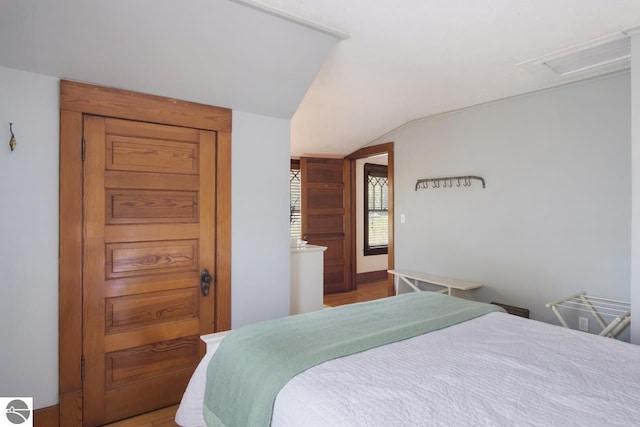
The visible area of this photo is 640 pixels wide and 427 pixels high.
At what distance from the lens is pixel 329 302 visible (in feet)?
15.9

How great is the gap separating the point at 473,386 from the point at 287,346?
0.70 m

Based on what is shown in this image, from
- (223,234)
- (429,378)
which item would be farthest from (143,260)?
(429,378)

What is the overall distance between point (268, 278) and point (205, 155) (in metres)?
1.05

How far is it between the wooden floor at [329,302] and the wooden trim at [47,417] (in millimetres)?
286

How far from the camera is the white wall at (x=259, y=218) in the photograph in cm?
256

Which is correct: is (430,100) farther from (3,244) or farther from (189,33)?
(3,244)

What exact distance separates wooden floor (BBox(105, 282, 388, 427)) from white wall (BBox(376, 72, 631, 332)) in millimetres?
1207

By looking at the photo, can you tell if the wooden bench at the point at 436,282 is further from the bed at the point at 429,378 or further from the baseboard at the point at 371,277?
the bed at the point at 429,378

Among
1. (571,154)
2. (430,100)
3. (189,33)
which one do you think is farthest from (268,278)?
(571,154)

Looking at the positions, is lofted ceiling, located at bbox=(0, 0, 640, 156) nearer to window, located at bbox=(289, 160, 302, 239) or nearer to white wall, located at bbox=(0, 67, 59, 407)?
white wall, located at bbox=(0, 67, 59, 407)

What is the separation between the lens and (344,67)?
2.75 metres

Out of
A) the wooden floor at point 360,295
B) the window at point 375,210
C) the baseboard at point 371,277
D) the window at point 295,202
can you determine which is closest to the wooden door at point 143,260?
the wooden floor at point 360,295

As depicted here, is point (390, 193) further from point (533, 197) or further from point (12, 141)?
point (12, 141)

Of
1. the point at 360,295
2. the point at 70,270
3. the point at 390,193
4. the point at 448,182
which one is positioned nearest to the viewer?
the point at 70,270
